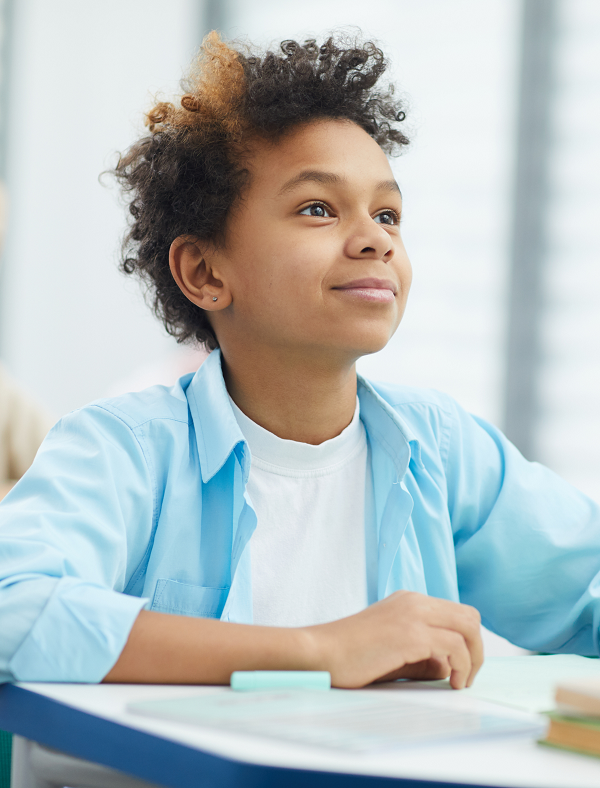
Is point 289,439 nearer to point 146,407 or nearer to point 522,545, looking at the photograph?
point 146,407

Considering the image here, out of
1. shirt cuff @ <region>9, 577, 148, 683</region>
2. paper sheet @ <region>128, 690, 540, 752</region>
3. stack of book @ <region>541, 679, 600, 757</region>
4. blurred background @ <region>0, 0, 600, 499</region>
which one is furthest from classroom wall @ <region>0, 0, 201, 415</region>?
stack of book @ <region>541, 679, 600, 757</region>

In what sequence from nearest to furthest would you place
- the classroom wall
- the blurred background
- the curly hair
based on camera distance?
1. the curly hair
2. the blurred background
3. the classroom wall

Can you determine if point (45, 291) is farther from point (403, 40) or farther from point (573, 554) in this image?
point (573, 554)

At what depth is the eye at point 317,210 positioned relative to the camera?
3.84 ft

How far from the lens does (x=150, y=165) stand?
135 cm

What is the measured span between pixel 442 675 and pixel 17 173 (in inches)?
124

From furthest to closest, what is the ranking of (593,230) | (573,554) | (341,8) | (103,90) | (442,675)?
1. (103,90)
2. (341,8)
3. (593,230)
4. (573,554)
5. (442,675)

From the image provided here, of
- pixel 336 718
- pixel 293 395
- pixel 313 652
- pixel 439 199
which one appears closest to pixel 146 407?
pixel 293 395

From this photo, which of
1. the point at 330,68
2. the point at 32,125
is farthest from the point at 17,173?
the point at 330,68

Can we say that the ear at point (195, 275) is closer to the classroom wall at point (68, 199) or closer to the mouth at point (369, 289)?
the mouth at point (369, 289)

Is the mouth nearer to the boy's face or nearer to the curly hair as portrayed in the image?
the boy's face

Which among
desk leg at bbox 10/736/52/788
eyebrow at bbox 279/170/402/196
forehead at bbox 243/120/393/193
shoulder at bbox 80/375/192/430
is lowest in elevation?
desk leg at bbox 10/736/52/788

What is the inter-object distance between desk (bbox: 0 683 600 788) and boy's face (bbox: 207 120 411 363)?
1.92 feet

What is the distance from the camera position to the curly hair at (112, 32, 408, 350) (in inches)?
48.8
